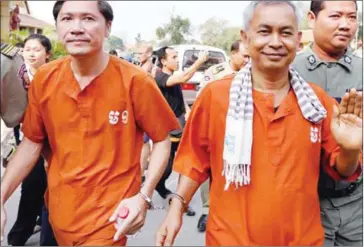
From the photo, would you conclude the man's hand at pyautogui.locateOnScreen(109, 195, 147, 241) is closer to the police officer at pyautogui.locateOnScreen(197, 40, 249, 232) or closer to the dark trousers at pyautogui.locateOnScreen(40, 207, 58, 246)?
the dark trousers at pyautogui.locateOnScreen(40, 207, 58, 246)

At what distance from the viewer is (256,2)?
7.14 feet

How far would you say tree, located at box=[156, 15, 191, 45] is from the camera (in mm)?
6812

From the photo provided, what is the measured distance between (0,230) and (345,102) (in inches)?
55.0

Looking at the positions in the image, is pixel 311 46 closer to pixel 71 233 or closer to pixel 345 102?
pixel 345 102

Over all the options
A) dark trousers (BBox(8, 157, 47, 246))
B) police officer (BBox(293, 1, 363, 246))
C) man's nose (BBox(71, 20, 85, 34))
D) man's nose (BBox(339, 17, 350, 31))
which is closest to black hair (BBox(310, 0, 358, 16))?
police officer (BBox(293, 1, 363, 246))

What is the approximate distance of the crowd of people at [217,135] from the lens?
211cm

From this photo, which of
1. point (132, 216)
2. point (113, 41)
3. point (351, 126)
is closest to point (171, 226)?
point (132, 216)

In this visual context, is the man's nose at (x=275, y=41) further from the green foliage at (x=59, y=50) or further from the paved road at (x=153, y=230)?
the paved road at (x=153, y=230)

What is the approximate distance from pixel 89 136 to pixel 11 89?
0.37 m

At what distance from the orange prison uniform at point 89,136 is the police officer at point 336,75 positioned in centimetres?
78

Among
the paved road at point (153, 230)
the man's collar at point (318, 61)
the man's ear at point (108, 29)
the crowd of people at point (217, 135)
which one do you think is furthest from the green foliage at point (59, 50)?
the man's collar at point (318, 61)

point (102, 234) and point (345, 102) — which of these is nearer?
point (345, 102)

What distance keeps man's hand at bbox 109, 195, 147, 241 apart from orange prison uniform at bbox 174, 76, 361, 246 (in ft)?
1.04

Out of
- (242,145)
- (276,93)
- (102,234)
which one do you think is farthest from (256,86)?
(102,234)
